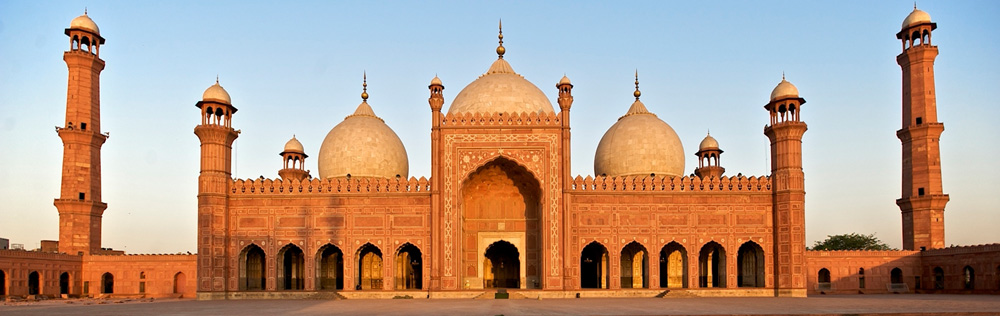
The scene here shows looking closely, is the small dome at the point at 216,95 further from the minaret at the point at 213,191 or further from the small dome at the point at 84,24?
the small dome at the point at 84,24

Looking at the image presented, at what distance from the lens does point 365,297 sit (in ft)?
73.0

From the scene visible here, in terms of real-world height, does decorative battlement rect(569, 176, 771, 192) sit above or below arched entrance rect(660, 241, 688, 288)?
above

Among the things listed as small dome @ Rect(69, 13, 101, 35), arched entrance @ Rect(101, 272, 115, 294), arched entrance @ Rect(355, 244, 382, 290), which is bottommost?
arched entrance @ Rect(101, 272, 115, 294)

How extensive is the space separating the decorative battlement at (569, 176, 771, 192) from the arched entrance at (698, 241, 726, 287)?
1777 mm

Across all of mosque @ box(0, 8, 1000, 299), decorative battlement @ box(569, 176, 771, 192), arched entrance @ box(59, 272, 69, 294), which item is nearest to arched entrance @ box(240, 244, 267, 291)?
mosque @ box(0, 8, 1000, 299)

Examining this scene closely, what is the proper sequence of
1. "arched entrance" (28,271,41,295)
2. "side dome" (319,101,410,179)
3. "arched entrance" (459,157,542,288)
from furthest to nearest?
"side dome" (319,101,410,179) < "arched entrance" (28,271,41,295) < "arched entrance" (459,157,542,288)

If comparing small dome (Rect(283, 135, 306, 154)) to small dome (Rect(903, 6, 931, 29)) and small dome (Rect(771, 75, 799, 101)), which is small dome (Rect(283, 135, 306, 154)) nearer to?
small dome (Rect(771, 75, 799, 101))

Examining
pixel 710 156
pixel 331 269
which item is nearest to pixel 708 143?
pixel 710 156

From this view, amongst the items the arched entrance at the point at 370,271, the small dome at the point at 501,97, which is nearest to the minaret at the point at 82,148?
the arched entrance at the point at 370,271

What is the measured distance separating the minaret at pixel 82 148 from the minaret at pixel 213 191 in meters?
5.89

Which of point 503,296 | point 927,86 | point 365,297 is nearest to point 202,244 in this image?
point 365,297

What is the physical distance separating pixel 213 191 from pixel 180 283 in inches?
242

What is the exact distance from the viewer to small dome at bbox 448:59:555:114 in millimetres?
25422

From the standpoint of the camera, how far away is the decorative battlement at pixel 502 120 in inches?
898
